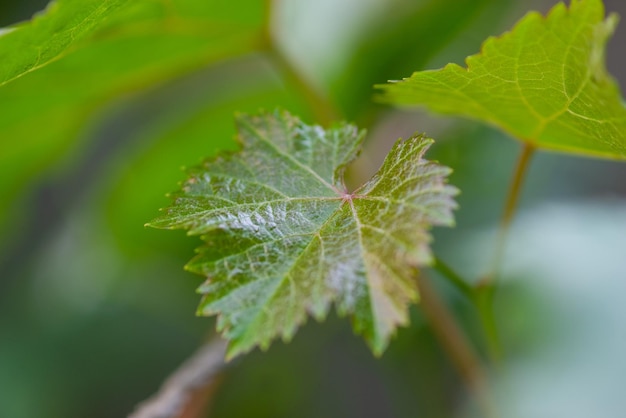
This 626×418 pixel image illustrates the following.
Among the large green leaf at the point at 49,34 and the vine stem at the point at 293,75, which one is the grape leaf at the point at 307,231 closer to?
the large green leaf at the point at 49,34

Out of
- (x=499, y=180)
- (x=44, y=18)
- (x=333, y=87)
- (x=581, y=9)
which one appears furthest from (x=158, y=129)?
(x=581, y=9)

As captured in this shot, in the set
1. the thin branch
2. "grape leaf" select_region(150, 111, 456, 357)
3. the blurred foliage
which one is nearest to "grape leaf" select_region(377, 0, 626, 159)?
"grape leaf" select_region(150, 111, 456, 357)

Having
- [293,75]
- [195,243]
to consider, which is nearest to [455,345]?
[293,75]

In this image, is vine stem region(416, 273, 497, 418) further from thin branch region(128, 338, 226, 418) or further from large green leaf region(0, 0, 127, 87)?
large green leaf region(0, 0, 127, 87)

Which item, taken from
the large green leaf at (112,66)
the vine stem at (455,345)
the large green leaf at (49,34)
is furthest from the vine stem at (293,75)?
the large green leaf at (49,34)

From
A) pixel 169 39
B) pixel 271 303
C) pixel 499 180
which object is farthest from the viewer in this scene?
pixel 499 180

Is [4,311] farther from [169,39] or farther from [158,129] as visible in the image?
[169,39]
